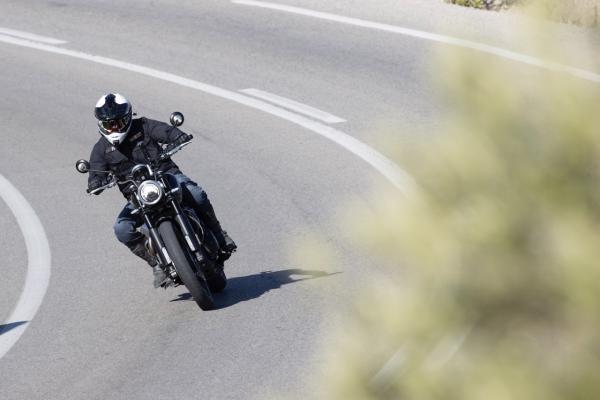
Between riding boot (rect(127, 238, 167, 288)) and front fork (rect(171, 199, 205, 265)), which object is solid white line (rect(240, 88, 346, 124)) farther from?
front fork (rect(171, 199, 205, 265))

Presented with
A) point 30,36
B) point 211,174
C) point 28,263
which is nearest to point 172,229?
point 28,263

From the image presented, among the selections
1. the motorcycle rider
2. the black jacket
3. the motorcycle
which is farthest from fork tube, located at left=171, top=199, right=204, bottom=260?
the black jacket

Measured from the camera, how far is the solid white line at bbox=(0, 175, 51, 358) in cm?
1094

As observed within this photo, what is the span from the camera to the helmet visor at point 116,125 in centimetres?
1077

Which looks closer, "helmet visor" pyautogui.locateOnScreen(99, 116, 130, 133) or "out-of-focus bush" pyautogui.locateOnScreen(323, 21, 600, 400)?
"out-of-focus bush" pyautogui.locateOnScreen(323, 21, 600, 400)

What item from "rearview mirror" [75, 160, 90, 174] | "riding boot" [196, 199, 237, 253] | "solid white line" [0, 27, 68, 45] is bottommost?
"solid white line" [0, 27, 68, 45]

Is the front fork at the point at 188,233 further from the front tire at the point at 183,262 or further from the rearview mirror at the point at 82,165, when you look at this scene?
the rearview mirror at the point at 82,165

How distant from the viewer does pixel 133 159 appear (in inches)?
433

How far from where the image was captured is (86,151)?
691 inches

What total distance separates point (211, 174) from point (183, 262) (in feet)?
18.0

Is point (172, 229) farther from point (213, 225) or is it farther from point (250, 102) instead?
point (250, 102)

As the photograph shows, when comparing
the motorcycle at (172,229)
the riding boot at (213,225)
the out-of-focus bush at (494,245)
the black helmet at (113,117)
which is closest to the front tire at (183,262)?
the motorcycle at (172,229)

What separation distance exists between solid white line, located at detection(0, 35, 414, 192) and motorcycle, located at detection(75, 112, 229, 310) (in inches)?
110

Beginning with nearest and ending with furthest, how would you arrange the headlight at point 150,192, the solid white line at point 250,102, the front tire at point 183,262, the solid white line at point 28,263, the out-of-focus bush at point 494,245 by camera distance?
1. the out-of-focus bush at point 494,245
2. the front tire at point 183,262
3. the headlight at point 150,192
4. the solid white line at point 28,263
5. the solid white line at point 250,102
